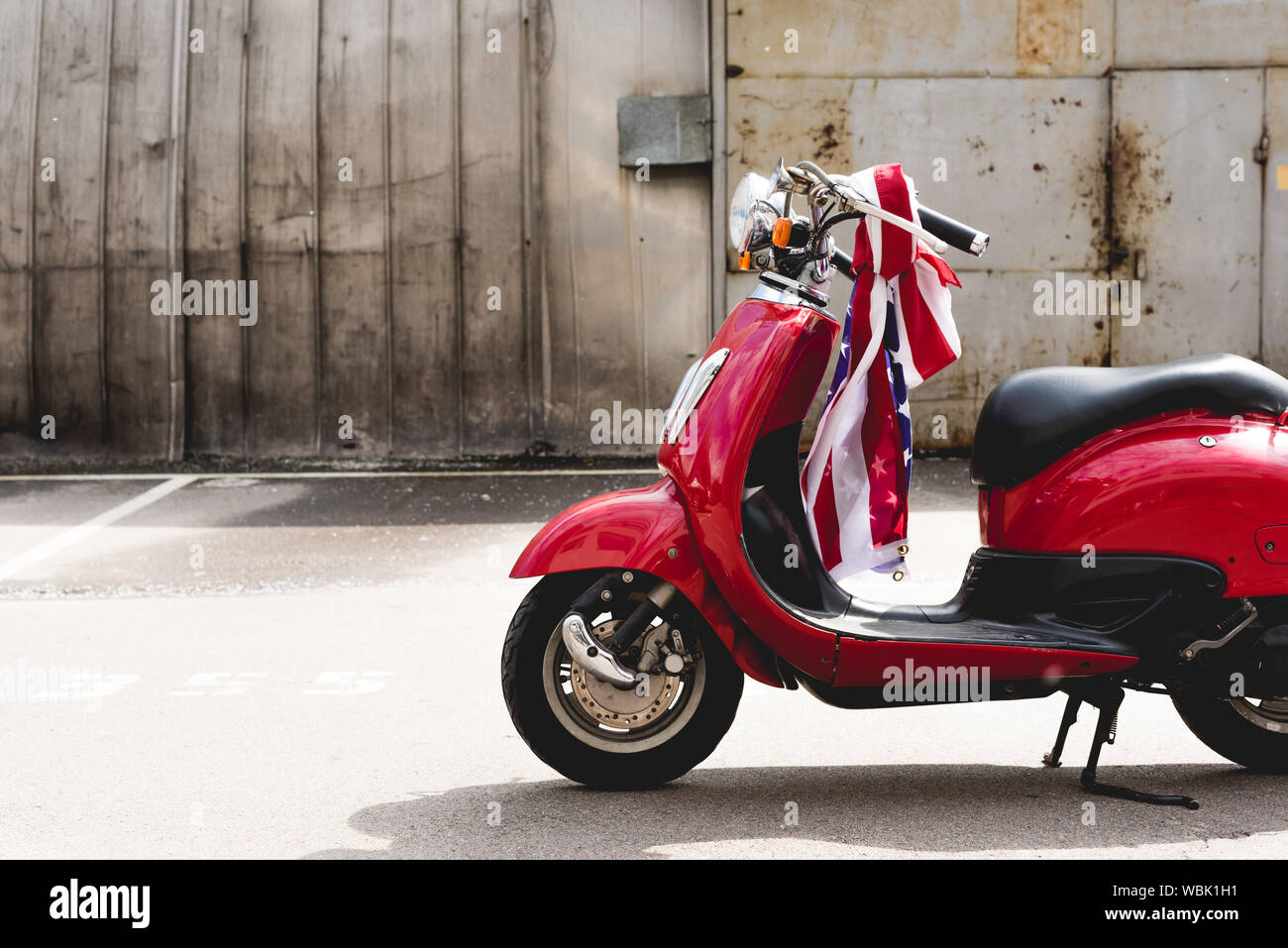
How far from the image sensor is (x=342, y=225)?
9406mm

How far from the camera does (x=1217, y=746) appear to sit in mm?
3684

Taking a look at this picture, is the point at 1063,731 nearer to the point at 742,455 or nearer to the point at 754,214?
the point at 742,455

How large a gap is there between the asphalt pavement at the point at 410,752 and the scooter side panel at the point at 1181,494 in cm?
63

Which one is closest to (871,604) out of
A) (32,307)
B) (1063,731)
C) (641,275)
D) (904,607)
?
(904,607)

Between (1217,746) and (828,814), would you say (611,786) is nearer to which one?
(828,814)

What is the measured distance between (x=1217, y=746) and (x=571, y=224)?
258 inches

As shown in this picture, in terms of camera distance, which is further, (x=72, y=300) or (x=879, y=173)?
(x=72, y=300)

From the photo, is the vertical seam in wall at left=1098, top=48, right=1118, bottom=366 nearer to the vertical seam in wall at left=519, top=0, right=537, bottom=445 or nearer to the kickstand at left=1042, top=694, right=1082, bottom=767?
the vertical seam in wall at left=519, top=0, right=537, bottom=445

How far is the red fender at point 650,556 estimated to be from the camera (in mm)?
3473

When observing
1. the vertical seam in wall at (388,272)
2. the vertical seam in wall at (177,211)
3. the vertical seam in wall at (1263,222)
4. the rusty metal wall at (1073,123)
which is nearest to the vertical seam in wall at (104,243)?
the vertical seam in wall at (177,211)

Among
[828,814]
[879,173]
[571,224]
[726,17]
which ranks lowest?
[828,814]

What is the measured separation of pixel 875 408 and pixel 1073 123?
6429 mm

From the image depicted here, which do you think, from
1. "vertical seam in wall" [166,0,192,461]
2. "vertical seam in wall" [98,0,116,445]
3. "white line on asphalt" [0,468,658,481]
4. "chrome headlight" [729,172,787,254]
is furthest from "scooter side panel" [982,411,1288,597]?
"vertical seam in wall" [98,0,116,445]

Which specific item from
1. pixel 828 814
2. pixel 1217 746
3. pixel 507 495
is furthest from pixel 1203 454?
pixel 507 495
